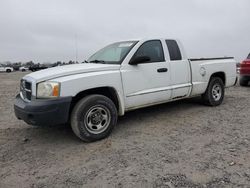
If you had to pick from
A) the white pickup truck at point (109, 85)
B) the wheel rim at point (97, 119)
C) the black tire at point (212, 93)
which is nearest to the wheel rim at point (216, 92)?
the black tire at point (212, 93)

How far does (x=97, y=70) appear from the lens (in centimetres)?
427

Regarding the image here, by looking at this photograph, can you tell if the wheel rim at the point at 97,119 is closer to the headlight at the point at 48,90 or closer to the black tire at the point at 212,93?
the headlight at the point at 48,90

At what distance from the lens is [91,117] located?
4.16 meters

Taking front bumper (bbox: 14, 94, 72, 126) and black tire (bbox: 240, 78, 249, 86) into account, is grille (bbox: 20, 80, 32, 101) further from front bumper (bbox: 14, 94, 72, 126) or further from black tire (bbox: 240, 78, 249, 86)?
black tire (bbox: 240, 78, 249, 86)

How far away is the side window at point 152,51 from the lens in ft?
16.2

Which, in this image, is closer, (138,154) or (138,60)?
(138,154)

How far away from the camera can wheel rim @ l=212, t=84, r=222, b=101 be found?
656cm

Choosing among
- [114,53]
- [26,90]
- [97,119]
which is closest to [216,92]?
[114,53]

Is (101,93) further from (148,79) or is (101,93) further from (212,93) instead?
(212,93)

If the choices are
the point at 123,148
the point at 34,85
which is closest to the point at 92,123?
the point at 123,148

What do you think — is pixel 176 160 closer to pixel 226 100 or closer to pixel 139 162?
pixel 139 162

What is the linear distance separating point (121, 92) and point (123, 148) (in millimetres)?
1096

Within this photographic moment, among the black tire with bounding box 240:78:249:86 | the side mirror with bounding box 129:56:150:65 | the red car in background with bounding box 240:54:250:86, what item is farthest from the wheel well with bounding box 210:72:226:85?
the black tire with bounding box 240:78:249:86

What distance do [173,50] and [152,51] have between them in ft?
2.04
